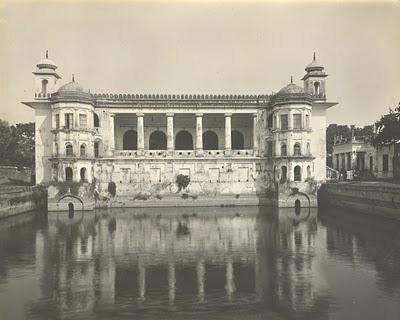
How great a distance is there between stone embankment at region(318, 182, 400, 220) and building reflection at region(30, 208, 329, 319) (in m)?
4.30

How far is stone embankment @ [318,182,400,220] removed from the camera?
Answer: 25.2m

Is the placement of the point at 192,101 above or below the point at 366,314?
above

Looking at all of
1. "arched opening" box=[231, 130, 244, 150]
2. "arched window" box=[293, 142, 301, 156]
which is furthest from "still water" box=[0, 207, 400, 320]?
"arched opening" box=[231, 130, 244, 150]

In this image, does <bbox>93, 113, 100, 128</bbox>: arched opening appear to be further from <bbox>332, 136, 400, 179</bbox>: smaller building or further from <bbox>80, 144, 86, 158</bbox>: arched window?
<bbox>332, 136, 400, 179</bbox>: smaller building

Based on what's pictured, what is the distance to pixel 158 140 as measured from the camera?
41.3 meters

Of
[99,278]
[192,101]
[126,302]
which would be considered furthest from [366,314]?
[192,101]

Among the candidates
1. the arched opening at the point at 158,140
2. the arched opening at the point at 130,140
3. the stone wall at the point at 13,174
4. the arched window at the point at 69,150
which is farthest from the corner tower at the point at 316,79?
the stone wall at the point at 13,174

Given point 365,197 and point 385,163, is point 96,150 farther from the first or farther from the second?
point 385,163

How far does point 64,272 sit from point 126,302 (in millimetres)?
4695

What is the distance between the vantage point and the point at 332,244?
19828mm

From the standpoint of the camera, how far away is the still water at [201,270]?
433 inches

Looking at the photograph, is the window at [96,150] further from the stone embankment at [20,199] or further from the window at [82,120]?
the stone embankment at [20,199]

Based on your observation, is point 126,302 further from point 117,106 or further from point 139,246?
point 117,106

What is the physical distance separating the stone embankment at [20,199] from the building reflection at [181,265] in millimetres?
4109
